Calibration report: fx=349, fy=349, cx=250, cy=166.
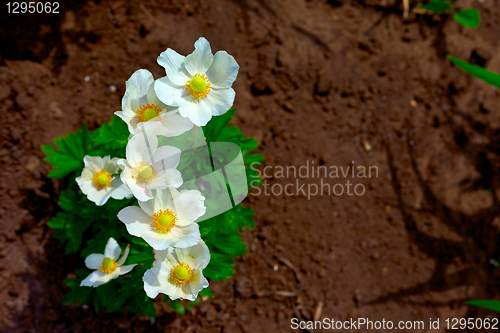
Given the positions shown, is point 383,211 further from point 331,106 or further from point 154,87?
point 154,87

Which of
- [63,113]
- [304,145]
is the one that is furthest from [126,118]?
[304,145]

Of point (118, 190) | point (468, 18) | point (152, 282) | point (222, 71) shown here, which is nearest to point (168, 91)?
point (222, 71)

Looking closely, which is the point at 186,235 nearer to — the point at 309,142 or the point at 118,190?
the point at 118,190

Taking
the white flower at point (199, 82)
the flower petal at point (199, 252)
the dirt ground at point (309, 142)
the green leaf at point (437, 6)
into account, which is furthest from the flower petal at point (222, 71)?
the green leaf at point (437, 6)

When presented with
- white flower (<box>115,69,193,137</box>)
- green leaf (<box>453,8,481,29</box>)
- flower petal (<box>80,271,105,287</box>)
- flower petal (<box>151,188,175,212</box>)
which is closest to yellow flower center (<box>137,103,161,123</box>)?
white flower (<box>115,69,193,137</box>)

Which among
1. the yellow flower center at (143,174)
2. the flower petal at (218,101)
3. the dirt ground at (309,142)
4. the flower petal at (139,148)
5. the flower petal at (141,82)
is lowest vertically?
the dirt ground at (309,142)

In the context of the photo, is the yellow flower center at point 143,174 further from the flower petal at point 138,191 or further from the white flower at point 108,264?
the white flower at point 108,264

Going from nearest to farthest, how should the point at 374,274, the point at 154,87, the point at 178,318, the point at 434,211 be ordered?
the point at 154,87 < the point at 178,318 < the point at 374,274 < the point at 434,211
